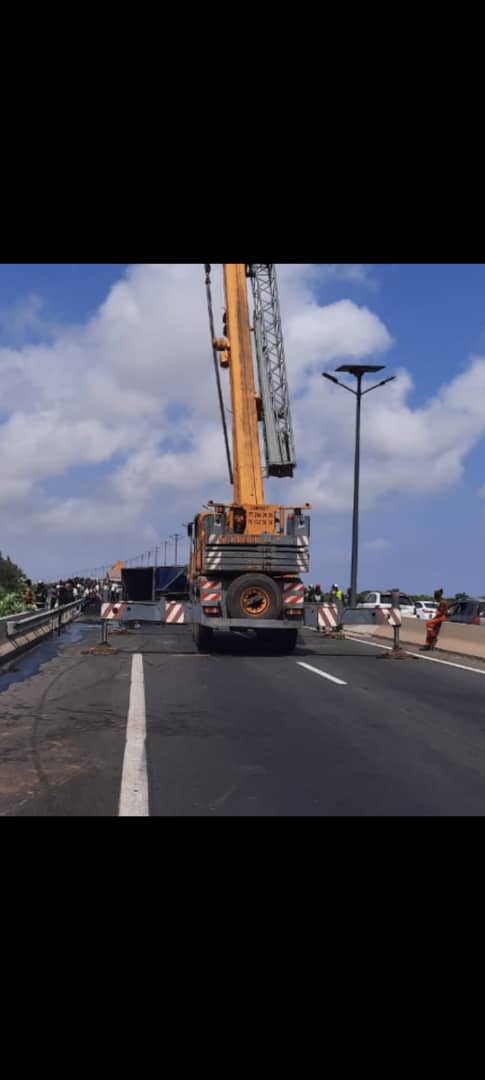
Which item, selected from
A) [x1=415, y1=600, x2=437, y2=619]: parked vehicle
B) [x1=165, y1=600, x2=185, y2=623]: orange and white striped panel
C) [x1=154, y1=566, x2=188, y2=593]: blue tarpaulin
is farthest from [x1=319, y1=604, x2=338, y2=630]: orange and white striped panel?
[x1=415, y1=600, x2=437, y2=619]: parked vehicle

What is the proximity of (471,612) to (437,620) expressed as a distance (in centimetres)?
819

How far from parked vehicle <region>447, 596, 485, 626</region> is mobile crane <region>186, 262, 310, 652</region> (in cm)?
829

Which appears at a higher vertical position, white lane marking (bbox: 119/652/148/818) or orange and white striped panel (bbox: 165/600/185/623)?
orange and white striped panel (bbox: 165/600/185/623)

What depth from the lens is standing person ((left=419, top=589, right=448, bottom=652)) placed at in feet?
77.9

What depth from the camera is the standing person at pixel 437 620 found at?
2375 centimetres

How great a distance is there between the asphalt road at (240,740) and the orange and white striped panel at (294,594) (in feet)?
9.15

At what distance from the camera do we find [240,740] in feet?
33.4

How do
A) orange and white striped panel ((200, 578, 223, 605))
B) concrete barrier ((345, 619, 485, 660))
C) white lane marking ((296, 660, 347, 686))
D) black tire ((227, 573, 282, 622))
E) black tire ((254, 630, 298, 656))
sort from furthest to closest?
1. concrete barrier ((345, 619, 485, 660))
2. black tire ((254, 630, 298, 656))
3. orange and white striped panel ((200, 578, 223, 605))
4. black tire ((227, 573, 282, 622))
5. white lane marking ((296, 660, 347, 686))

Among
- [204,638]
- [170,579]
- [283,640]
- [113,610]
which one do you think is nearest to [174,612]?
[204,638]

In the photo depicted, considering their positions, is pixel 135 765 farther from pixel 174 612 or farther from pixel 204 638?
pixel 174 612

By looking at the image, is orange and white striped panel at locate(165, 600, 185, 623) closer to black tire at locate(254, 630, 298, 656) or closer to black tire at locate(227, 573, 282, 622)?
black tire at locate(227, 573, 282, 622)

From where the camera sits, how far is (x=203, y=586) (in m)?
21.7
